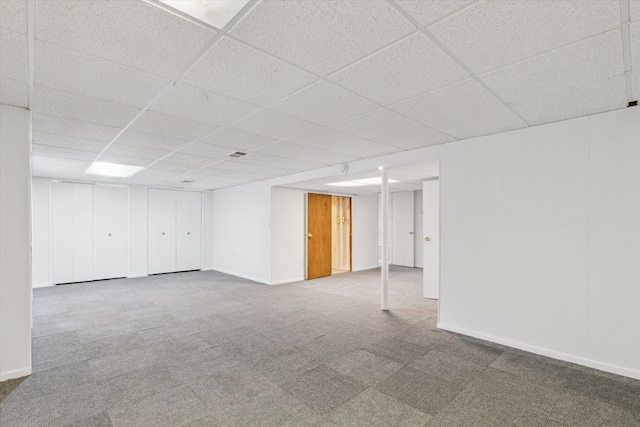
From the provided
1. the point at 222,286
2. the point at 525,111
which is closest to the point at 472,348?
the point at 525,111

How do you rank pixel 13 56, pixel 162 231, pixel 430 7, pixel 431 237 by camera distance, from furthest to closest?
pixel 162 231 < pixel 431 237 < pixel 13 56 < pixel 430 7

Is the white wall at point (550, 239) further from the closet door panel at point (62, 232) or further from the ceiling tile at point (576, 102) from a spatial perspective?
the closet door panel at point (62, 232)

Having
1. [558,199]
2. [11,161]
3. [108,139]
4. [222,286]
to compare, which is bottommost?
[222,286]

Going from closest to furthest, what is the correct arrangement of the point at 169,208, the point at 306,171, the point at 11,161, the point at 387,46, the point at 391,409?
1. the point at 387,46
2. the point at 391,409
3. the point at 11,161
4. the point at 306,171
5. the point at 169,208

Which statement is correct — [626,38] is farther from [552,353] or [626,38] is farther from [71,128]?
[71,128]

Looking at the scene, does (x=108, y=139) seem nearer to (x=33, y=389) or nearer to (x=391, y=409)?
(x=33, y=389)

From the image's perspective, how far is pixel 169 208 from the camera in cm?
908

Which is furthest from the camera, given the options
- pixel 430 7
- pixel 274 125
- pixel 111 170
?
pixel 111 170

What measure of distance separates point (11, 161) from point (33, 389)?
81.4 inches

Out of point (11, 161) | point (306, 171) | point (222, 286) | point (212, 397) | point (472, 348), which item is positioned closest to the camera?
point (212, 397)

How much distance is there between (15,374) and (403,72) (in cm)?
430

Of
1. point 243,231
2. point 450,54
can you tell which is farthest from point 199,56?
point 243,231

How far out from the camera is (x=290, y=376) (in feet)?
9.64

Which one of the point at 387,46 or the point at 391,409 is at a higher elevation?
the point at 387,46
